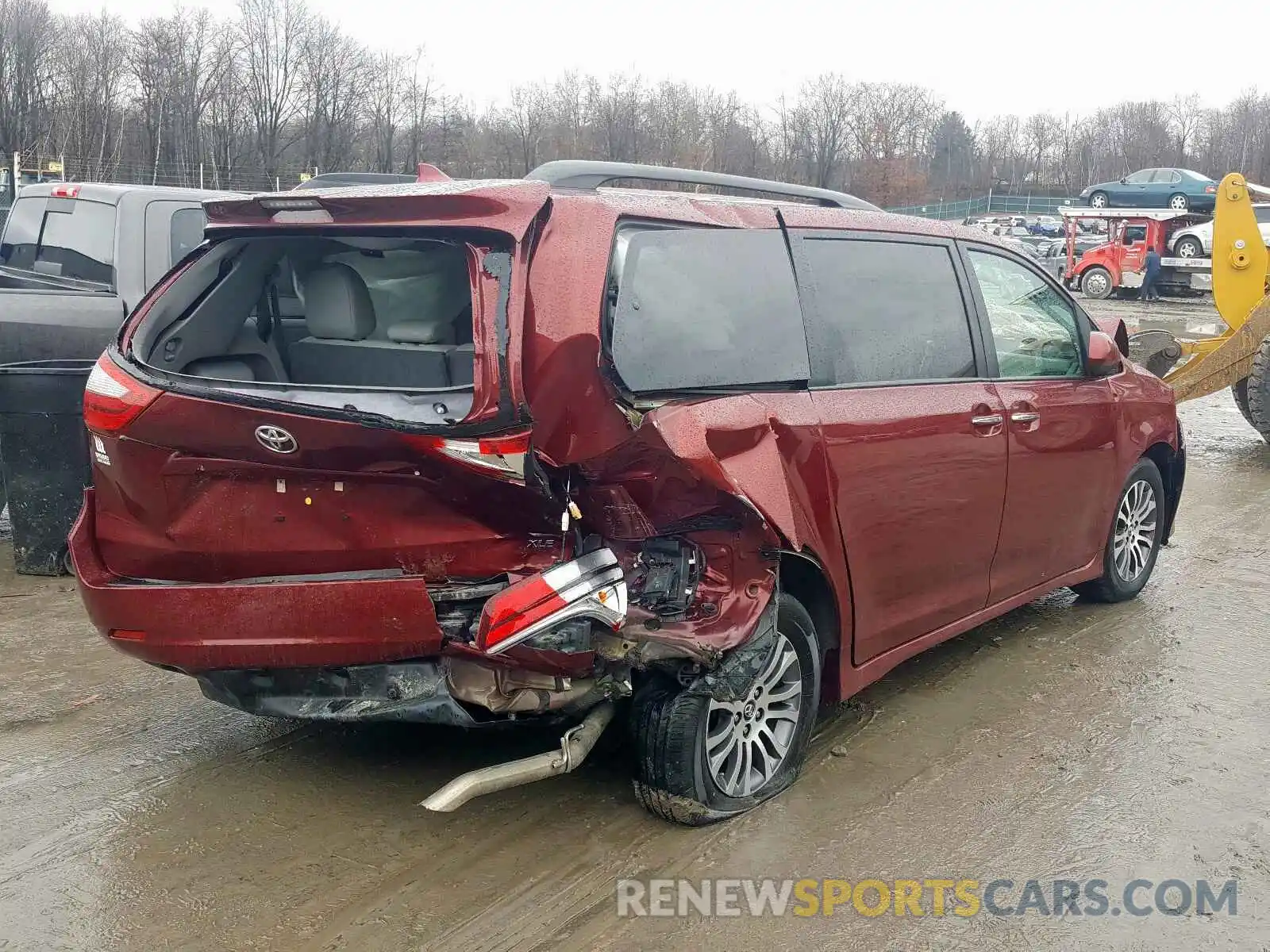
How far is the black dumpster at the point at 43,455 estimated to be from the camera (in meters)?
5.90

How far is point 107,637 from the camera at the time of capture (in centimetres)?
345

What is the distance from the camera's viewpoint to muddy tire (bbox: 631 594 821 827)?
3.45m

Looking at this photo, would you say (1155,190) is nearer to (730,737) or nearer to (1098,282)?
(1098,282)

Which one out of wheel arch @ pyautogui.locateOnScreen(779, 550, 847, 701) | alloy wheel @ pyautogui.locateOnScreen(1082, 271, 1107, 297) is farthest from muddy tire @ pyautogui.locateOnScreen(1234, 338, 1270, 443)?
alloy wheel @ pyautogui.locateOnScreen(1082, 271, 1107, 297)

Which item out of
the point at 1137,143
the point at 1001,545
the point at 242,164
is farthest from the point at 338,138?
the point at 1137,143

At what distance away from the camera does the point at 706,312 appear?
3.51 m

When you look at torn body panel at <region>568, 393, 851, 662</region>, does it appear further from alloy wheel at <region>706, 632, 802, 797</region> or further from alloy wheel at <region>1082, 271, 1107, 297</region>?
alloy wheel at <region>1082, 271, 1107, 297</region>

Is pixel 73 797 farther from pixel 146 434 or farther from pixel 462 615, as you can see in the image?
pixel 462 615

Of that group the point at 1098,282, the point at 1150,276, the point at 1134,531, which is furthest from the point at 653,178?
the point at 1098,282

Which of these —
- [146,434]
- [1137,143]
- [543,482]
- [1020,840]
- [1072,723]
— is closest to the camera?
[543,482]

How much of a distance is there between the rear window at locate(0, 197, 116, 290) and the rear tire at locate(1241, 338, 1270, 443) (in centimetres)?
875

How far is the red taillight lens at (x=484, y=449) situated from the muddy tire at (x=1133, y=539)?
3586 millimetres

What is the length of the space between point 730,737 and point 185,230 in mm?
5106

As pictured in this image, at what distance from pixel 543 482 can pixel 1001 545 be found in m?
2.31
